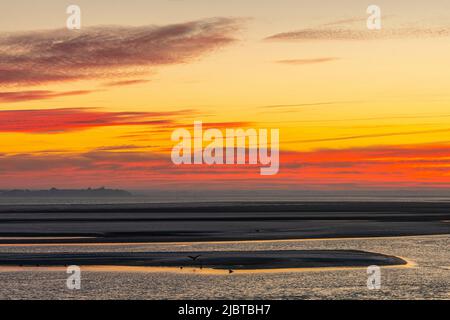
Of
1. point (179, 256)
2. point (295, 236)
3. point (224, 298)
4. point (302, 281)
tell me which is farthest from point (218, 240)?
point (224, 298)

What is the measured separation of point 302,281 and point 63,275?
13.9 m

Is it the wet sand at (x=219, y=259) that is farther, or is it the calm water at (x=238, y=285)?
the wet sand at (x=219, y=259)

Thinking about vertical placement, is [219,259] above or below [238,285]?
below

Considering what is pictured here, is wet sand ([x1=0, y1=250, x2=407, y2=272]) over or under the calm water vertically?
under

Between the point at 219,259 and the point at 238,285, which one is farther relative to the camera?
the point at 219,259

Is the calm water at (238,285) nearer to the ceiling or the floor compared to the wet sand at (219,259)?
nearer to the ceiling

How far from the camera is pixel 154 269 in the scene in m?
45.1

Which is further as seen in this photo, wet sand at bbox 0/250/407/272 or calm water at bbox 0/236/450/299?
wet sand at bbox 0/250/407/272
